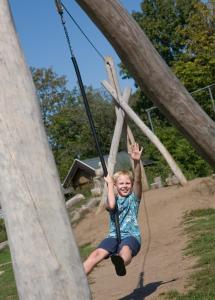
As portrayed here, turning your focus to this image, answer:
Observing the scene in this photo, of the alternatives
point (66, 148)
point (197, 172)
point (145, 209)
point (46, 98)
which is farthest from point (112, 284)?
point (46, 98)

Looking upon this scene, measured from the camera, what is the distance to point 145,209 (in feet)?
43.7

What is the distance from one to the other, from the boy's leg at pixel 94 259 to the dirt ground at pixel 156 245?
0.62 meters

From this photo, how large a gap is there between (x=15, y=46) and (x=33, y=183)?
2.19 feet

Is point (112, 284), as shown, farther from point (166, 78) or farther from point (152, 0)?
point (152, 0)

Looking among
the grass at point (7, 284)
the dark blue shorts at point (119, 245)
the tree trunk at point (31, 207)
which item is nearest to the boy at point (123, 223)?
the dark blue shorts at point (119, 245)

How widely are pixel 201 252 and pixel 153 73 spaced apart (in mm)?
4855

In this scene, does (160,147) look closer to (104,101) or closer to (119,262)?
(119,262)

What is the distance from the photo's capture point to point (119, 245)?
5.58 metres

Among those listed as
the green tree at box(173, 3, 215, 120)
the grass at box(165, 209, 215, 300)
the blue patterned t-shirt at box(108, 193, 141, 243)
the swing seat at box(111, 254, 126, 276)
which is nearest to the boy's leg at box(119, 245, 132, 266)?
the swing seat at box(111, 254, 126, 276)

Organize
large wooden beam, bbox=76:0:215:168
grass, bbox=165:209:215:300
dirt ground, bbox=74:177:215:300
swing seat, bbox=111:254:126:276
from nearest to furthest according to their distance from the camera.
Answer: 1. large wooden beam, bbox=76:0:215:168
2. swing seat, bbox=111:254:126:276
3. grass, bbox=165:209:215:300
4. dirt ground, bbox=74:177:215:300

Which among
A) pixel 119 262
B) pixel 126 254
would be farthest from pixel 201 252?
pixel 119 262

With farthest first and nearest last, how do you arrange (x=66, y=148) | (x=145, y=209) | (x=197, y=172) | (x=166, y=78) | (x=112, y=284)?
(x=66, y=148), (x=197, y=172), (x=145, y=209), (x=112, y=284), (x=166, y=78)

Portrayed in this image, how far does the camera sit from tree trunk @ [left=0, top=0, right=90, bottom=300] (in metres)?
2.77

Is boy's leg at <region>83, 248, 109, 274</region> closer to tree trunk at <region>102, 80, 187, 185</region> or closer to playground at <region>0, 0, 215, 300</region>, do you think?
playground at <region>0, 0, 215, 300</region>
